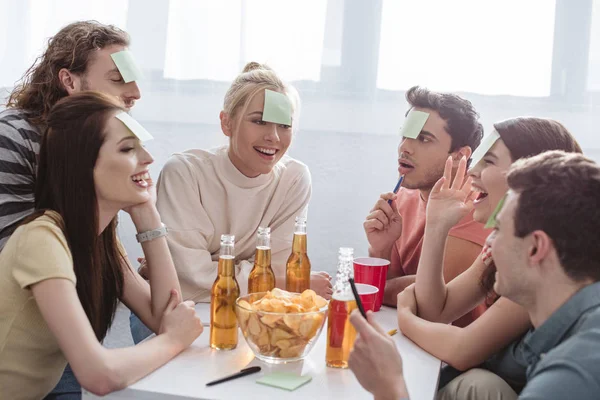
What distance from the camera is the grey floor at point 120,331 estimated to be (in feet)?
9.92

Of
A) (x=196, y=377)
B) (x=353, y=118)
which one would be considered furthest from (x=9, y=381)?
(x=353, y=118)

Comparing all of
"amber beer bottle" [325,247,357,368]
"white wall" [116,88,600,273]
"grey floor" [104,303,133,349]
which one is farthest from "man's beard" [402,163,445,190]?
"grey floor" [104,303,133,349]

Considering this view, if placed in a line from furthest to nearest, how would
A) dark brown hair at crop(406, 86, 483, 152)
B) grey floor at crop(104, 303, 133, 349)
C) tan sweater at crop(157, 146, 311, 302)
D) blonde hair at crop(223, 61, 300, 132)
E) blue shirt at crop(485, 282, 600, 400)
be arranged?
grey floor at crop(104, 303, 133, 349)
dark brown hair at crop(406, 86, 483, 152)
blonde hair at crop(223, 61, 300, 132)
tan sweater at crop(157, 146, 311, 302)
blue shirt at crop(485, 282, 600, 400)

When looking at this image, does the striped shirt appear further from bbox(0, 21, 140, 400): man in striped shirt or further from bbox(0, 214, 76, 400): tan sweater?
bbox(0, 214, 76, 400): tan sweater

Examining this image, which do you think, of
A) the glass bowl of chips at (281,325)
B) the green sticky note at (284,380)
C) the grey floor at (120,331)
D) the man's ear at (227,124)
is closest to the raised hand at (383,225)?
the man's ear at (227,124)

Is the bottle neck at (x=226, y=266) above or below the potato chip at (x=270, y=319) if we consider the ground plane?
above

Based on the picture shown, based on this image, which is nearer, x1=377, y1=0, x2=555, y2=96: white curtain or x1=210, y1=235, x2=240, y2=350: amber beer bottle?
x1=210, y1=235, x2=240, y2=350: amber beer bottle

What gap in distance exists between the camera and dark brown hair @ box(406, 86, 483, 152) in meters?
2.18

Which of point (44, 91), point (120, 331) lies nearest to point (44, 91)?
point (44, 91)

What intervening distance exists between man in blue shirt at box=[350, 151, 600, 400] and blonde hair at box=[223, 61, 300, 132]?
1040mm

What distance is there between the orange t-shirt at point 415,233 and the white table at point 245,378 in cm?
49

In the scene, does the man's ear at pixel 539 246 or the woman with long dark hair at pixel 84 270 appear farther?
the woman with long dark hair at pixel 84 270

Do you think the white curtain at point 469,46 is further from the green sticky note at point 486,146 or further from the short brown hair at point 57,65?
the short brown hair at point 57,65

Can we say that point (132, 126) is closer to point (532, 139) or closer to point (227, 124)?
point (227, 124)
